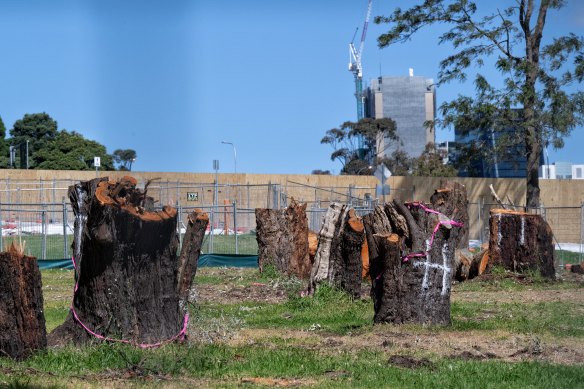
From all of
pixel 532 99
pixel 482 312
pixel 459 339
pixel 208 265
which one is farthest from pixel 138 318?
pixel 532 99

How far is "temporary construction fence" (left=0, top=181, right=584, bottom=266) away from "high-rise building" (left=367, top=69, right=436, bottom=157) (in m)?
90.3

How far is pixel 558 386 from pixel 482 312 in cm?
604

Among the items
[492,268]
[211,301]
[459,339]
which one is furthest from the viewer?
[492,268]

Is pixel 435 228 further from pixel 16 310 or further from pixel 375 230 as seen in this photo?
pixel 16 310

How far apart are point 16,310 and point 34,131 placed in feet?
269

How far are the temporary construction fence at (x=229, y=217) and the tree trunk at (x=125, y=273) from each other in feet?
37.3

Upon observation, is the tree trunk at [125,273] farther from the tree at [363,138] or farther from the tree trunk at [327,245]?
the tree at [363,138]

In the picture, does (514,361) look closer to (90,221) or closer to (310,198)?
(90,221)

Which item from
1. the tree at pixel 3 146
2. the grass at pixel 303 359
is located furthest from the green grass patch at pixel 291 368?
the tree at pixel 3 146

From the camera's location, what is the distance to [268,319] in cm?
1328

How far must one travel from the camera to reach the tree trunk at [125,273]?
928 cm

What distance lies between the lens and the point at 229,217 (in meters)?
51.6

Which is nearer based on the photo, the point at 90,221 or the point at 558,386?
the point at 558,386

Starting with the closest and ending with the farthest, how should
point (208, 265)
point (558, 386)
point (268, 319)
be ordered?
point (558, 386) → point (268, 319) → point (208, 265)
